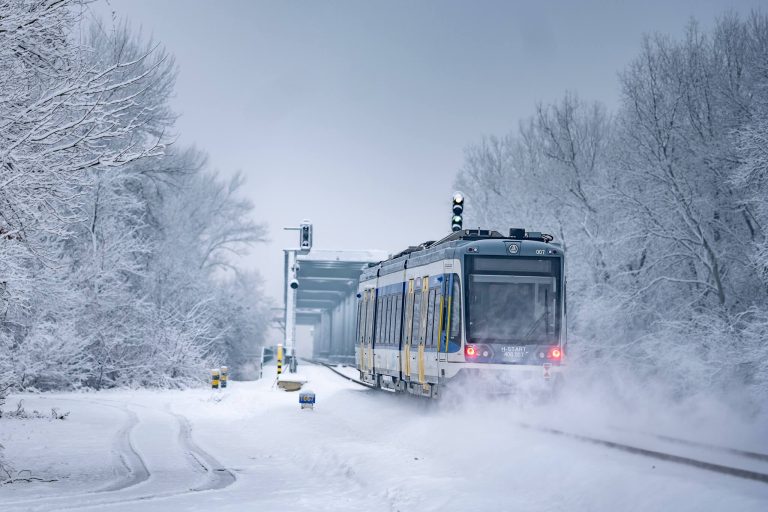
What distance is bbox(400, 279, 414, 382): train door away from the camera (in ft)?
66.0

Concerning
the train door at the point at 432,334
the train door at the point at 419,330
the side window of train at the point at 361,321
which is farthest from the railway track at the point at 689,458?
the side window of train at the point at 361,321

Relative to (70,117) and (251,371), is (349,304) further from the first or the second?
(70,117)

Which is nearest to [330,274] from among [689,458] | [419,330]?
[419,330]

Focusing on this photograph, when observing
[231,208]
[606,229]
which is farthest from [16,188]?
[231,208]

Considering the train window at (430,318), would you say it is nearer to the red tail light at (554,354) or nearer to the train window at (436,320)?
the train window at (436,320)

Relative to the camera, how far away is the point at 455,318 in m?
17.3

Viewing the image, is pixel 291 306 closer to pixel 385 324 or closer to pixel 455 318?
pixel 385 324

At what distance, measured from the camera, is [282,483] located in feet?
39.9

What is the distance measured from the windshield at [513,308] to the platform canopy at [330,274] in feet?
77.1

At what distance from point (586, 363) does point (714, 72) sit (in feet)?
34.6

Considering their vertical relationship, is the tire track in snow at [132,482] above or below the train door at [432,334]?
below

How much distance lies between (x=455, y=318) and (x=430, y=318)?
4.30ft

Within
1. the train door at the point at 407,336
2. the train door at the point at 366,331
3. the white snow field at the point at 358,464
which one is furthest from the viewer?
the train door at the point at 366,331

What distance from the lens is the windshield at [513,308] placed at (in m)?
17.2
